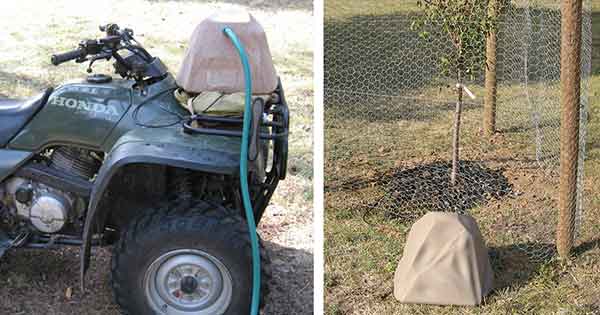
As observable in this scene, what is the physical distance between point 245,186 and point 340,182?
2.34m

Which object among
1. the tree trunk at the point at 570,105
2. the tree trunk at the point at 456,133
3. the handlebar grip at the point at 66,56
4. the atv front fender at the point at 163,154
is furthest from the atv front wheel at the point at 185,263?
the tree trunk at the point at 456,133

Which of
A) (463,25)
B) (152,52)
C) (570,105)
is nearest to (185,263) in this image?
(570,105)

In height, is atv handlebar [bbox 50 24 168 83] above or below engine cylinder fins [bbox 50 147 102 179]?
above

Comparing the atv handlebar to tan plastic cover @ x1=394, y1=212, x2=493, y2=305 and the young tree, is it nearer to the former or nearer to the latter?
tan plastic cover @ x1=394, y1=212, x2=493, y2=305

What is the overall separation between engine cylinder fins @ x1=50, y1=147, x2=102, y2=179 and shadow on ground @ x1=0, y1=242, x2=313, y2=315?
0.63 metres

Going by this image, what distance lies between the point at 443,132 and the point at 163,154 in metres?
3.57

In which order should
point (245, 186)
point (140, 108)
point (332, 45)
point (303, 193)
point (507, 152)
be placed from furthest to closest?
1. point (332, 45)
2. point (507, 152)
3. point (303, 193)
4. point (140, 108)
5. point (245, 186)

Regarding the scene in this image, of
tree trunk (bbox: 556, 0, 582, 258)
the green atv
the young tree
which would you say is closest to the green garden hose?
the green atv

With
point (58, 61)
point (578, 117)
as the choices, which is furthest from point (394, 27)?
point (58, 61)

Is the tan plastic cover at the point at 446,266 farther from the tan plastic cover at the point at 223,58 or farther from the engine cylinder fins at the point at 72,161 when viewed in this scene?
the engine cylinder fins at the point at 72,161

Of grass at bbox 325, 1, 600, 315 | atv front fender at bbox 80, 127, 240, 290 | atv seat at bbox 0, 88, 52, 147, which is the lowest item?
grass at bbox 325, 1, 600, 315

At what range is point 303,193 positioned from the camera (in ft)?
16.4

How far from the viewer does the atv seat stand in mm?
3340

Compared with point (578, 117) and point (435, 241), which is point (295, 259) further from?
point (578, 117)
